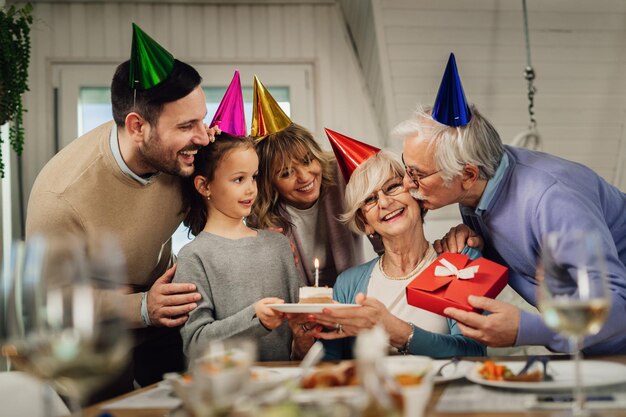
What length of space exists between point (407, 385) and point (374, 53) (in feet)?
10.4

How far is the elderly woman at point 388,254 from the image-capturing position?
2.09 m

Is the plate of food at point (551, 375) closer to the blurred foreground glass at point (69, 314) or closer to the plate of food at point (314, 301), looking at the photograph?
the plate of food at point (314, 301)

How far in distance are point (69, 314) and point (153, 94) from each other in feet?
4.56

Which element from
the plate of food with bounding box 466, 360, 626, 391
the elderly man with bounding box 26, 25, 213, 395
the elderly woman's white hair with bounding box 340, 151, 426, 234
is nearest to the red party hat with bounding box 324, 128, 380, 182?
the elderly woman's white hair with bounding box 340, 151, 426, 234

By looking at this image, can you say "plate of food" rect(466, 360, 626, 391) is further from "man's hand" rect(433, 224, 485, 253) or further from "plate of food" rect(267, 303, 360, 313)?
"man's hand" rect(433, 224, 485, 253)

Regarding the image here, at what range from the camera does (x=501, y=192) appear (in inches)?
78.2

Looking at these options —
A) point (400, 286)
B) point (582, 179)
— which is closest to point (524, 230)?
point (582, 179)

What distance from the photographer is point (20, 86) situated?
2.90 metres

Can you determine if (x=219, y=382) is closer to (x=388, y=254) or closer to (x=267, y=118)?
(x=388, y=254)

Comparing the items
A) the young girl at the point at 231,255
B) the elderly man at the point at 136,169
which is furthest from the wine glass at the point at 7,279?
the elderly man at the point at 136,169

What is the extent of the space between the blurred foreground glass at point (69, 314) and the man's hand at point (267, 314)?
85cm

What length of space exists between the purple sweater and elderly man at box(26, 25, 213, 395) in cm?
90

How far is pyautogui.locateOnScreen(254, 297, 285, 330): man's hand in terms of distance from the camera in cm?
178

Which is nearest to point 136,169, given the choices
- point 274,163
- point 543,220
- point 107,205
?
point 107,205
